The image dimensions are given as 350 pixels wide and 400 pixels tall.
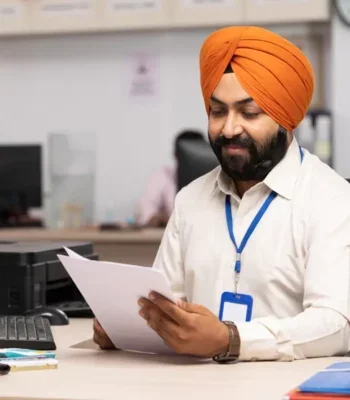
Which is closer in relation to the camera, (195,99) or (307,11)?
(307,11)

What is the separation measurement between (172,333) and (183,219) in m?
0.56

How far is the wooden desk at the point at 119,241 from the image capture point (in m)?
5.79

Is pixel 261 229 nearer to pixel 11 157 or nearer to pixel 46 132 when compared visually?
pixel 11 157

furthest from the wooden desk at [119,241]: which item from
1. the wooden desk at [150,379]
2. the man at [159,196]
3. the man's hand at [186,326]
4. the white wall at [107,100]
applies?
the man's hand at [186,326]

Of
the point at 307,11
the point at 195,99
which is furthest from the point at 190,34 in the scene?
the point at 307,11

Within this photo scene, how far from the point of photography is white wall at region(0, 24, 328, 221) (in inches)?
274

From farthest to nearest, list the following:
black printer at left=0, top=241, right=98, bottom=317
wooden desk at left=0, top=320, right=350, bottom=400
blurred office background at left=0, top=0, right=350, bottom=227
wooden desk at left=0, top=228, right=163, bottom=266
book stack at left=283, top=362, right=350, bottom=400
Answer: blurred office background at left=0, top=0, right=350, bottom=227
wooden desk at left=0, top=228, right=163, bottom=266
black printer at left=0, top=241, right=98, bottom=317
wooden desk at left=0, top=320, right=350, bottom=400
book stack at left=283, top=362, right=350, bottom=400

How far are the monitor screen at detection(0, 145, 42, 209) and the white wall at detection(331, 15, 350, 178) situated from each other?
2.13 m

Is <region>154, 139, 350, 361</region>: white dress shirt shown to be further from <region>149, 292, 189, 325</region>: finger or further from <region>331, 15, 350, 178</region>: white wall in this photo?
<region>331, 15, 350, 178</region>: white wall

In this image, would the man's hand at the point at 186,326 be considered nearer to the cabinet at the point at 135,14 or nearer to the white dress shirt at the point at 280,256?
the white dress shirt at the point at 280,256

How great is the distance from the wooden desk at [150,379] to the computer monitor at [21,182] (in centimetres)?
458

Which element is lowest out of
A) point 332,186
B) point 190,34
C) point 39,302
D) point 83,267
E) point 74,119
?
point 39,302

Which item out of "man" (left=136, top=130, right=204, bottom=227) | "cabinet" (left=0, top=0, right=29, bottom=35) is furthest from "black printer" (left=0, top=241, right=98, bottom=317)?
"cabinet" (left=0, top=0, right=29, bottom=35)

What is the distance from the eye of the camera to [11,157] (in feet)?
22.0
